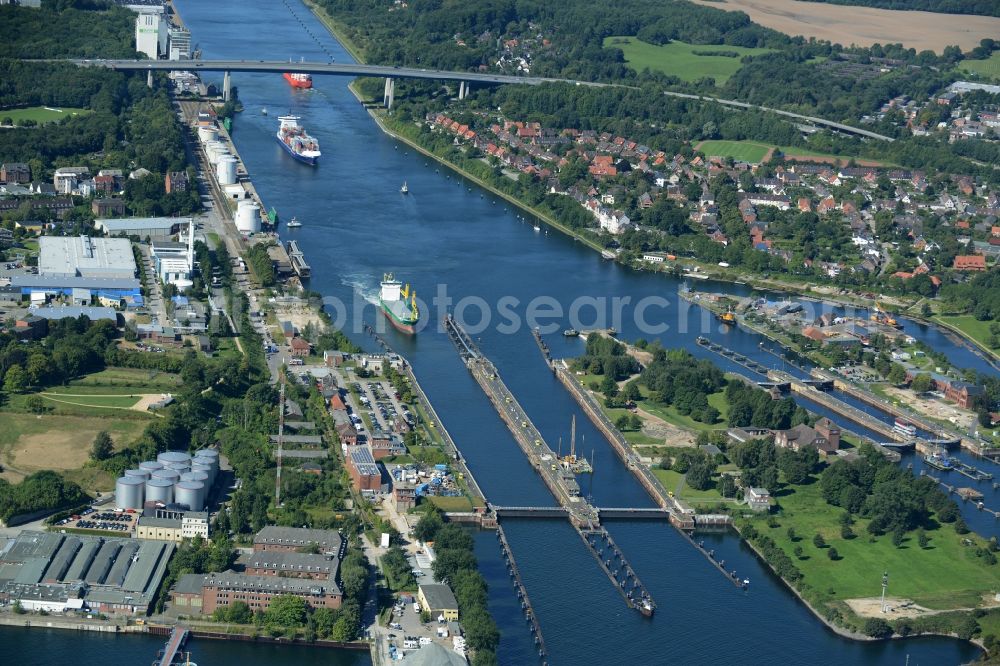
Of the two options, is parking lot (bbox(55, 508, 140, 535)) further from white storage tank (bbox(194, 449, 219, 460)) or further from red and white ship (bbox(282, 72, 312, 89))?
red and white ship (bbox(282, 72, 312, 89))

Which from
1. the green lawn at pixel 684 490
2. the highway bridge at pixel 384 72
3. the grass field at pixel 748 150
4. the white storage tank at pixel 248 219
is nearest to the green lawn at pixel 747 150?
the grass field at pixel 748 150

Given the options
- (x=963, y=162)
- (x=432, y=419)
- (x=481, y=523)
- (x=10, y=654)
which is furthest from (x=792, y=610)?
(x=963, y=162)

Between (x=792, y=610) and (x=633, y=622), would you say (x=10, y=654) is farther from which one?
(x=792, y=610)

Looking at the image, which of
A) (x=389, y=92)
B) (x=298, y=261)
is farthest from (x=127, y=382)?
(x=389, y=92)

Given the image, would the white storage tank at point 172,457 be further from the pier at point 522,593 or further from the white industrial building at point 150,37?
the white industrial building at point 150,37

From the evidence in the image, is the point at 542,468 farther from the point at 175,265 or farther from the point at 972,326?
the point at 972,326
